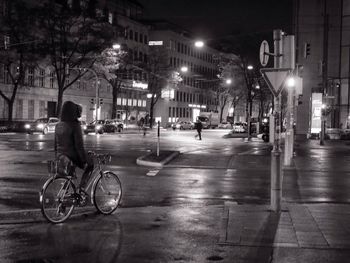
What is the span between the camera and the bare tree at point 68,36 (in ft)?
198

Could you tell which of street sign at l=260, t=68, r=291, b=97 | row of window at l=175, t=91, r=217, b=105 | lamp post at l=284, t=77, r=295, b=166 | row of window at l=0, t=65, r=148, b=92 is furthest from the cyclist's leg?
row of window at l=175, t=91, r=217, b=105

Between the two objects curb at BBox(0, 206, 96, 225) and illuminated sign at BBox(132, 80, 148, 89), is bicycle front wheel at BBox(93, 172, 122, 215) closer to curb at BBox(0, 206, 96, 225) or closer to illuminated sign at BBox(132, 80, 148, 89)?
curb at BBox(0, 206, 96, 225)

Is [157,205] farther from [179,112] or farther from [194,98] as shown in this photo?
[194,98]

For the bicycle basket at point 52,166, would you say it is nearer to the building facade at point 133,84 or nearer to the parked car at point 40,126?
the parked car at point 40,126

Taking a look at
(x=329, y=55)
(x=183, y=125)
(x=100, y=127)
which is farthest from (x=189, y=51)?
(x=100, y=127)

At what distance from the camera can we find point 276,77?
1154 cm

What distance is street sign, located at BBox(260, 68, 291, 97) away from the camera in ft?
37.7

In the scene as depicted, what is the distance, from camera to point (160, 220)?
1022cm

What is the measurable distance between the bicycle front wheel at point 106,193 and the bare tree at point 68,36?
167 ft

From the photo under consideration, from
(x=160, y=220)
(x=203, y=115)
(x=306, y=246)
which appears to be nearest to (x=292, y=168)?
(x=160, y=220)

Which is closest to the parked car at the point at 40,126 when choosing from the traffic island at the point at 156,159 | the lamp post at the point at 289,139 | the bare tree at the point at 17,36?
the bare tree at the point at 17,36

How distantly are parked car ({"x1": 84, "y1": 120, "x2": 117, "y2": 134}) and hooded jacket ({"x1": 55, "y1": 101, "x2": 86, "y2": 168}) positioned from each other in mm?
52411

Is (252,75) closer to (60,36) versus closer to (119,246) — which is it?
(60,36)

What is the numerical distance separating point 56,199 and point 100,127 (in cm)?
5453
